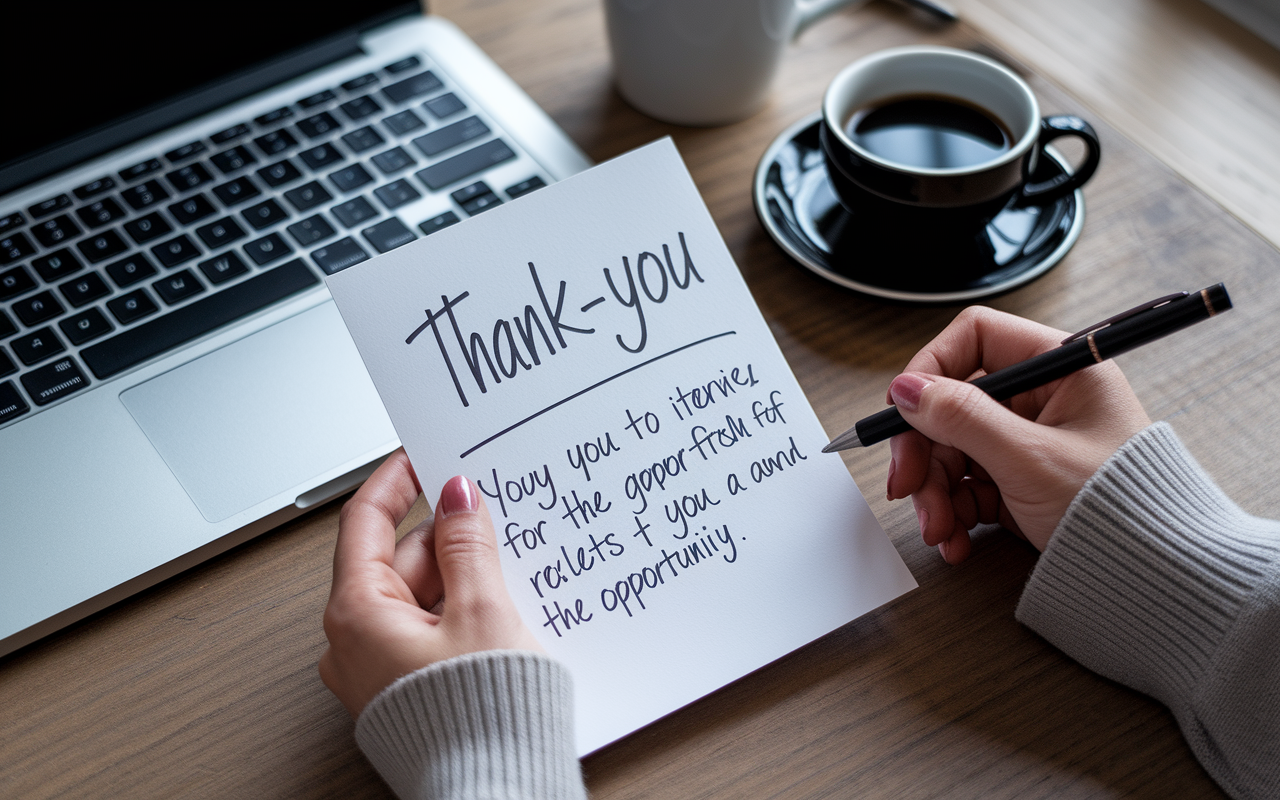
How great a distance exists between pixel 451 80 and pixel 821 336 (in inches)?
15.9

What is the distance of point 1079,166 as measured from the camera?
0.68m

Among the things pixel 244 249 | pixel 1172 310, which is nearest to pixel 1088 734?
pixel 1172 310

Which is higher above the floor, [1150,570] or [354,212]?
[354,212]

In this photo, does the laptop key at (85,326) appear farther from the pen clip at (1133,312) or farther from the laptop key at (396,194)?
the pen clip at (1133,312)

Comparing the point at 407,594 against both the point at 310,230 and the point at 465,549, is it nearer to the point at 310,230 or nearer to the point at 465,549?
the point at 465,549

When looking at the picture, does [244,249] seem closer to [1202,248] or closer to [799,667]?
[799,667]

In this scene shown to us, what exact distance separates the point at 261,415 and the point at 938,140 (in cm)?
53

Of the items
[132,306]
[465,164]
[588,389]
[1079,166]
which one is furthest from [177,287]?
[1079,166]

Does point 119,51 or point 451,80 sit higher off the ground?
point 119,51

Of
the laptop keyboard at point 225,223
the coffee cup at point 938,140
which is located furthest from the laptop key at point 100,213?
the coffee cup at point 938,140

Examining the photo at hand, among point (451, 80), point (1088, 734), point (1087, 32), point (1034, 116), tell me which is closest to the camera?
point (1088, 734)

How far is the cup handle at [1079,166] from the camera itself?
2.17 feet

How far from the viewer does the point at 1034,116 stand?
2.18 feet

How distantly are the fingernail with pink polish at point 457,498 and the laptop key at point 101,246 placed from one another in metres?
0.37
